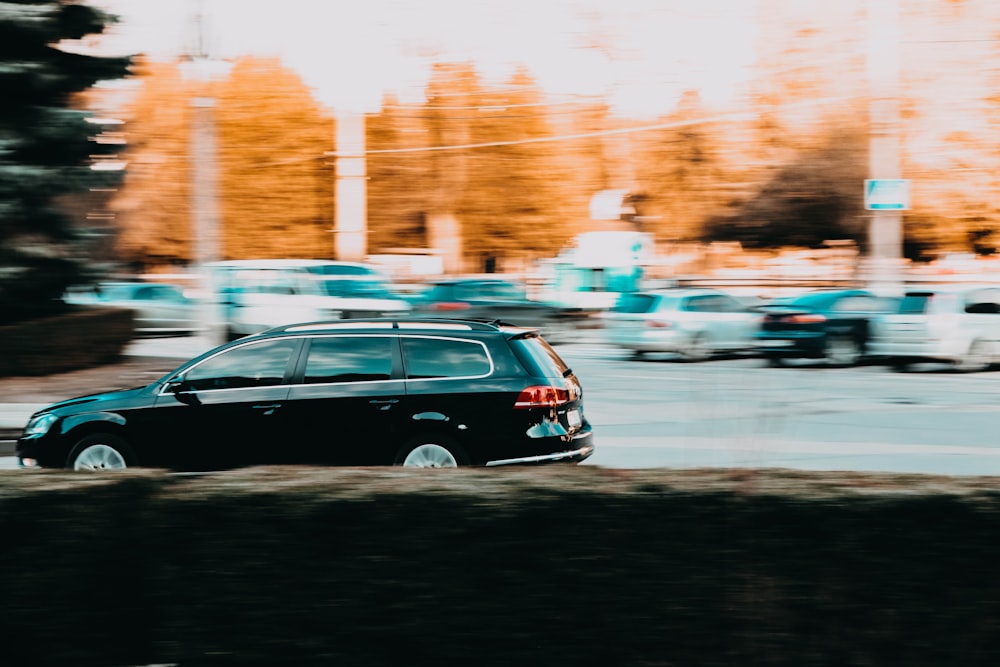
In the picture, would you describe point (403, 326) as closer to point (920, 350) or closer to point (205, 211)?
point (205, 211)

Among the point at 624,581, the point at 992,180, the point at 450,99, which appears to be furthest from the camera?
the point at 450,99

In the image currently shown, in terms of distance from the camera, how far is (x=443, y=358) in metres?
8.98

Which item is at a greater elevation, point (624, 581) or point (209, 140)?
point (209, 140)

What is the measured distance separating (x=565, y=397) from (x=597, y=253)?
101 ft

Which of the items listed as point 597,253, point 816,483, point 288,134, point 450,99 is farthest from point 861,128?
point 816,483

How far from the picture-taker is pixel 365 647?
478cm

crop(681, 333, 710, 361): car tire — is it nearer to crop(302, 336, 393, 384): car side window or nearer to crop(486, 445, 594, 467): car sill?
crop(486, 445, 594, 467): car sill

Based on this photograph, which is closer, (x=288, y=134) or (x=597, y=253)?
(x=597, y=253)

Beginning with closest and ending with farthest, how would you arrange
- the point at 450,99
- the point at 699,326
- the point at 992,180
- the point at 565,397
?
the point at 565,397, the point at 699,326, the point at 992,180, the point at 450,99

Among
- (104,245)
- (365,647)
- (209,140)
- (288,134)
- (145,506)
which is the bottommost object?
(365,647)

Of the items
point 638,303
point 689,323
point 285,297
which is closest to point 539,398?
point 689,323

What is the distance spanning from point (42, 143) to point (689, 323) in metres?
12.2

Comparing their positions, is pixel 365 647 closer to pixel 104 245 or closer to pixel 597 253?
pixel 104 245

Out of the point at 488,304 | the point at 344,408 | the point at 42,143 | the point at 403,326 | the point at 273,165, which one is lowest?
the point at 344,408
